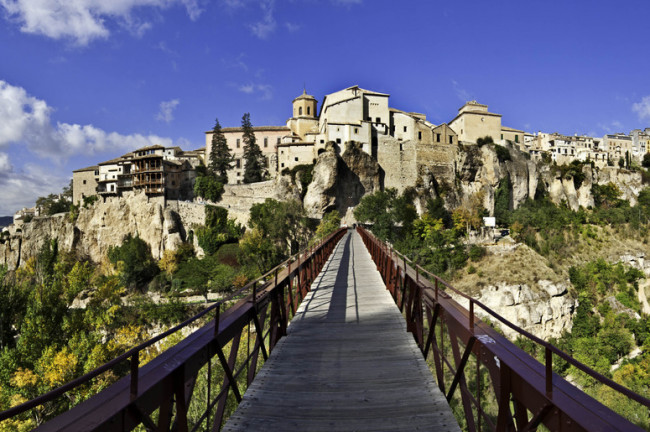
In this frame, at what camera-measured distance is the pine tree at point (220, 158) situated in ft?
177

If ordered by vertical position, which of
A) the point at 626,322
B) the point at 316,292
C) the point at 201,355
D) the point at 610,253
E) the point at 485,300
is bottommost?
the point at 626,322

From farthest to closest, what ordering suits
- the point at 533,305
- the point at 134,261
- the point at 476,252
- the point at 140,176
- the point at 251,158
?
1. the point at 251,158
2. the point at 140,176
3. the point at 134,261
4. the point at 476,252
5. the point at 533,305

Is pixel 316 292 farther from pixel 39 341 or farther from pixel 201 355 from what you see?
pixel 39 341

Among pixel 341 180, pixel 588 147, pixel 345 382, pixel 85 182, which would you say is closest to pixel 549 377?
pixel 345 382

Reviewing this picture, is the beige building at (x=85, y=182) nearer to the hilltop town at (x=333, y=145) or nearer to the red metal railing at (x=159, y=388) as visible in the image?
the hilltop town at (x=333, y=145)

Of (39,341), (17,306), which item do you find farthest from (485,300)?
(17,306)

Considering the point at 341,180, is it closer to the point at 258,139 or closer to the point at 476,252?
the point at 476,252

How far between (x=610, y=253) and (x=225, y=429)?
57.3 meters

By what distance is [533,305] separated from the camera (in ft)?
107

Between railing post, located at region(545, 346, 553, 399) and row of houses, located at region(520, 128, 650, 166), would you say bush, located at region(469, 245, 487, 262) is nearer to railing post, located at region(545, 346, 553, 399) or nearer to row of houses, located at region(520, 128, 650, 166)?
railing post, located at region(545, 346, 553, 399)

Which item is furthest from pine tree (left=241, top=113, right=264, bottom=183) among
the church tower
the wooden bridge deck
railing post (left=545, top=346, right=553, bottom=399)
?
railing post (left=545, top=346, right=553, bottom=399)

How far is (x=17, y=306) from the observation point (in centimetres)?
2328

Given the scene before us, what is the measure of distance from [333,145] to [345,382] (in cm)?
4445

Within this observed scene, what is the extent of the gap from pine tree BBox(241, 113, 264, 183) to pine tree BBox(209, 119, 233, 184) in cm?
300
